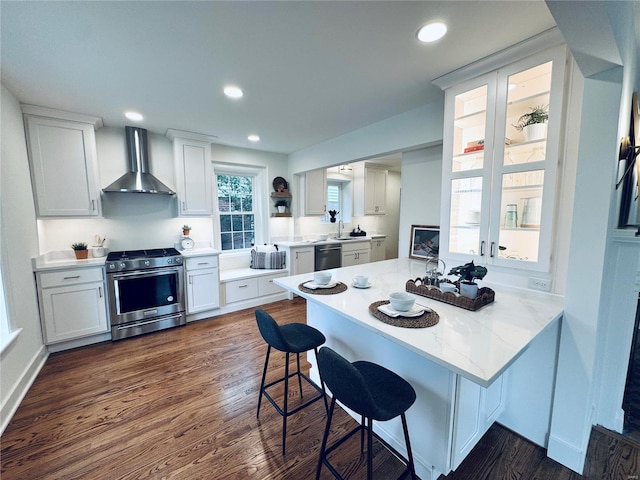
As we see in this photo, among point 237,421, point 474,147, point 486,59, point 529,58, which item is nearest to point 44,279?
point 237,421

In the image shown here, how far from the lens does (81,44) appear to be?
1659 millimetres

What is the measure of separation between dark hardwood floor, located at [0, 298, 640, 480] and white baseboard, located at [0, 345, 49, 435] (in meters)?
0.05

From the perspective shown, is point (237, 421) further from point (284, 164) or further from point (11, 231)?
point (284, 164)

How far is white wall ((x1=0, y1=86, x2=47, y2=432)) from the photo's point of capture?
204 centimetres

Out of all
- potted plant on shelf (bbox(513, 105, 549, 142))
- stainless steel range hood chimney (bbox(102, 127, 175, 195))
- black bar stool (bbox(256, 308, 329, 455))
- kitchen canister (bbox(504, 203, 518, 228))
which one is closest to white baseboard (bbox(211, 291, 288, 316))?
stainless steel range hood chimney (bbox(102, 127, 175, 195))

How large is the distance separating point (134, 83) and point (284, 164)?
2.81 m

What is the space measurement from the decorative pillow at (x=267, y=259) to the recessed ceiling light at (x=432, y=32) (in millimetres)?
3484

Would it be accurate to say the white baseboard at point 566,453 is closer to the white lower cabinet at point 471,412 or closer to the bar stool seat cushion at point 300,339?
the white lower cabinet at point 471,412

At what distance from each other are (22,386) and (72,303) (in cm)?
86

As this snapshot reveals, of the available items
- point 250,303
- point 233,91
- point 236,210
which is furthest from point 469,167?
point 236,210

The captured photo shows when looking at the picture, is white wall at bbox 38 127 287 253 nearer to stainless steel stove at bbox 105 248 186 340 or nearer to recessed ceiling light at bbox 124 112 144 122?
stainless steel stove at bbox 105 248 186 340

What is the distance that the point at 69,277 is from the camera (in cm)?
279

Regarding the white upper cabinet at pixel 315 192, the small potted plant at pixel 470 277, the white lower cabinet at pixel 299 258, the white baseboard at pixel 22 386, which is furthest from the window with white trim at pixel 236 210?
the small potted plant at pixel 470 277

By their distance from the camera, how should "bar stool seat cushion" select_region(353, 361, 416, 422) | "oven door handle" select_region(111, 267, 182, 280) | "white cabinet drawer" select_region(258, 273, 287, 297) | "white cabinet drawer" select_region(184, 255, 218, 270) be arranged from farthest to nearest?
"white cabinet drawer" select_region(258, 273, 287, 297)
"white cabinet drawer" select_region(184, 255, 218, 270)
"oven door handle" select_region(111, 267, 182, 280)
"bar stool seat cushion" select_region(353, 361, 416, 422)
